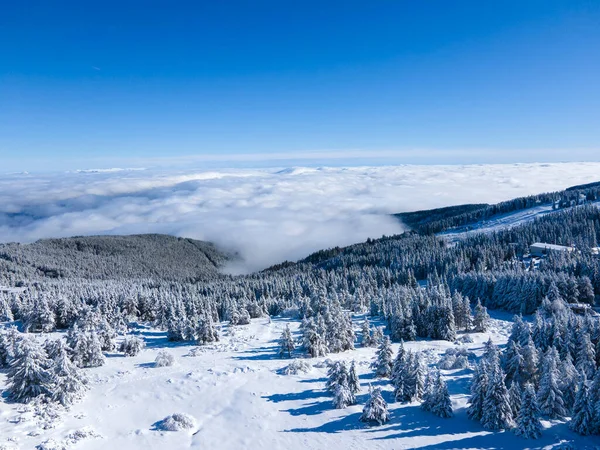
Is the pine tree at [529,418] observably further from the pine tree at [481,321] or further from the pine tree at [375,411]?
the pine tree at [481,321]

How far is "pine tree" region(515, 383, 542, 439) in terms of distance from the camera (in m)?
35.1

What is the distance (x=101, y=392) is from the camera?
156 feet

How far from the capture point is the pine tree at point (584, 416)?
3512cm

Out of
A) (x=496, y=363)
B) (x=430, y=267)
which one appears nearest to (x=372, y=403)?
(x=496, y=363)

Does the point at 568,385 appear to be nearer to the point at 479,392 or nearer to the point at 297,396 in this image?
the point at 479,392

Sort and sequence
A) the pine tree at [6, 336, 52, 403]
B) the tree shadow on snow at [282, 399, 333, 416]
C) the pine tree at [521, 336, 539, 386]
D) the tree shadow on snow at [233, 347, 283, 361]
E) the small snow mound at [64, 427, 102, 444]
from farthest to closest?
the tree shadow on snow at [233, 347, 283, 361] < the pine tree at [521, 336, 539, 386] < the pine tree at [6, 336, 52, 403] < the tree shadow on snow at [282, 399, 333, 416] < the small snow mound at [64, 427, 102, 444]

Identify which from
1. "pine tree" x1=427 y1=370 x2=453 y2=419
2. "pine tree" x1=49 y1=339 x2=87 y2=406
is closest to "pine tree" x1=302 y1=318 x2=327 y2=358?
"pine tree" x1=427 y1=370 x2=453 y2=419

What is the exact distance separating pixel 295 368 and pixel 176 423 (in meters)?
20.7

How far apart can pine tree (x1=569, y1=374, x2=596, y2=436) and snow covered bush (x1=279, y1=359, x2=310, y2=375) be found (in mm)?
33188

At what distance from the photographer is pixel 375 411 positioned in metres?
38.8

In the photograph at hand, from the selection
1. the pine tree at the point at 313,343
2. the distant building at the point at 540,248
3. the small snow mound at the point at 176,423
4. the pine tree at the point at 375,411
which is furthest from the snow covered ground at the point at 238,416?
the distant building at the point at 540,248

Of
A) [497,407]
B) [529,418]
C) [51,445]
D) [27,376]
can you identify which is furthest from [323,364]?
[27,376]

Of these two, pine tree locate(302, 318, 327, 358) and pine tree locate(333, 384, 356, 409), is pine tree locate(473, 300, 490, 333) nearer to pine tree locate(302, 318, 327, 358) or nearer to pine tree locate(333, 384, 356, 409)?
pine tree locate(302, 318, 327, 358)

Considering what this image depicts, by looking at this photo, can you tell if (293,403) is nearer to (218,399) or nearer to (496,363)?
(218,399)
